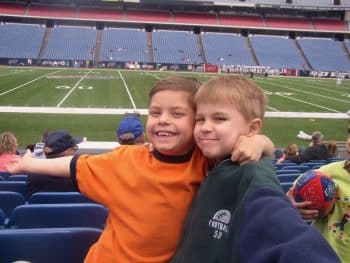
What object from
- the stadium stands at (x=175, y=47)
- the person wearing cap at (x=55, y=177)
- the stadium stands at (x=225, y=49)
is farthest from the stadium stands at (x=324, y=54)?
the person wearing cap at (x=55, y=177)

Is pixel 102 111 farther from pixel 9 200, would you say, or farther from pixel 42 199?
pixel 42 199

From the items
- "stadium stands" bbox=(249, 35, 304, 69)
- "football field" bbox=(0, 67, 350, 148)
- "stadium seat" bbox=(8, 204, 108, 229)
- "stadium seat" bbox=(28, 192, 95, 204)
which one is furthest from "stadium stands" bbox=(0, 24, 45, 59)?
"stadium seat" bbox=(8, 204, 108, 229)

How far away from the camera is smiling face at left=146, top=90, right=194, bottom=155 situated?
→ 185 centimetres

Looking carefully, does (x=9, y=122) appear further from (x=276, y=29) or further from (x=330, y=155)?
(x=276, y=29)

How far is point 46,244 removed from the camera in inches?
83.9

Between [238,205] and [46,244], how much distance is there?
1.25m

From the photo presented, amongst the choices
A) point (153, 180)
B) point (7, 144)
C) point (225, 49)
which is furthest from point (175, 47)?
point (153, 180)

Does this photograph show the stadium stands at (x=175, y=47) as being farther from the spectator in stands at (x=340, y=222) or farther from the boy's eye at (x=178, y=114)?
the boy's eye at (x=178, y=114)

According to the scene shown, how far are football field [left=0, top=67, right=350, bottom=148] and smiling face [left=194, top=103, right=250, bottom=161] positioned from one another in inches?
448

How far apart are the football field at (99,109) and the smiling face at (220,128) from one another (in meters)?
11.4

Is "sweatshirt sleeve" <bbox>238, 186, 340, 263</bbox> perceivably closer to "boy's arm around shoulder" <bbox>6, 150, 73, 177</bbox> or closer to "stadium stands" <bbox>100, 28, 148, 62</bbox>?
"boy's arm around shoulder" <bbox>6, 150, 73, 177</bbox>

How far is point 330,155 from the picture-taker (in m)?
8.51

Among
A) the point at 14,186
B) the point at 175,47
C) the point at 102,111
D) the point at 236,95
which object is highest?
the point at 175,47

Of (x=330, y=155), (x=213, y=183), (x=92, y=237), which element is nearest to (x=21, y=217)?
(x=92, y=237)
